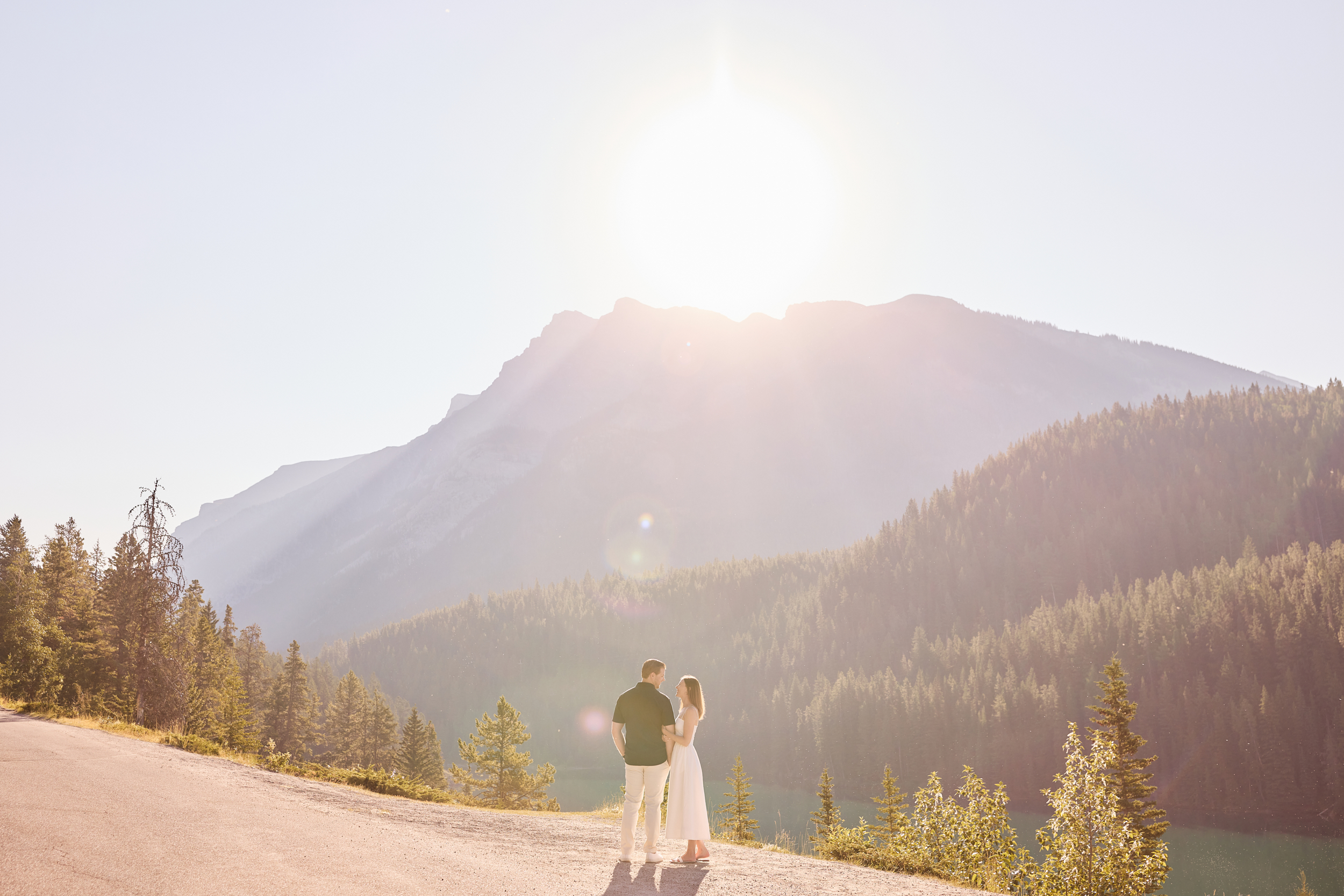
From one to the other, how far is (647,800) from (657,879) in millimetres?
1502

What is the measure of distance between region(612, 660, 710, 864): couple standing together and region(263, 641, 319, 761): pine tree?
2750 inches

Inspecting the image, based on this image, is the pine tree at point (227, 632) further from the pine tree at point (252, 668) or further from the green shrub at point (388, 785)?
the green shrub at point (388, 785)

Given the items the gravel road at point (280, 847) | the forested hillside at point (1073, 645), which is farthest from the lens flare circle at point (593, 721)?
the gravel road at point (280, 847)

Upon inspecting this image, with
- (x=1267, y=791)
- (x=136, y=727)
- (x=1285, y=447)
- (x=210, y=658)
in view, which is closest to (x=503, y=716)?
(x=210, y=658)

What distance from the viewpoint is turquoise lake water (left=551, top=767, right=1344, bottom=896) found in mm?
68062

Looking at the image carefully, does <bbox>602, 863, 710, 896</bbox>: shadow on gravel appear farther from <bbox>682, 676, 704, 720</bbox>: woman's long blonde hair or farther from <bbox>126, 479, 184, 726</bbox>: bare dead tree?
<bbox>126, 479, 184, 726</bbox>: bare dead tree

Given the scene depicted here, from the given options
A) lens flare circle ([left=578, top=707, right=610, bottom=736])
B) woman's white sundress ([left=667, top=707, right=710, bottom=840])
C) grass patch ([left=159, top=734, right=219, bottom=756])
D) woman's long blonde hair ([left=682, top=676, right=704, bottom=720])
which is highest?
woman's long blonde hair ([left=682, top=676, right=704, bottom=720])

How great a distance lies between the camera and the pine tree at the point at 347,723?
75062 millimetres

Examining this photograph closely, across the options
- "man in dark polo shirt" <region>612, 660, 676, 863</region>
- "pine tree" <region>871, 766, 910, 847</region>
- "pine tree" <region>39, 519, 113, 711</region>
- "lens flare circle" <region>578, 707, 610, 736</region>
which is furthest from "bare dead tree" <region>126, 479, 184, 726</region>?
"lens flare circle" <region>578, 707, 610, 736</region>

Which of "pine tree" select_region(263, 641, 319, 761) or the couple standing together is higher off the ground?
the couple standing together

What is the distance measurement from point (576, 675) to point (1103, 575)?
129338mm

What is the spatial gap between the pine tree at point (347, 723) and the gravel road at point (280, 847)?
2549 inches

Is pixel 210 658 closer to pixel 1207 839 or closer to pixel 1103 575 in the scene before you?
pixel 1207 839

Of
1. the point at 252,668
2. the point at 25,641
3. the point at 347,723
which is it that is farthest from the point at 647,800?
the point at 252,668
